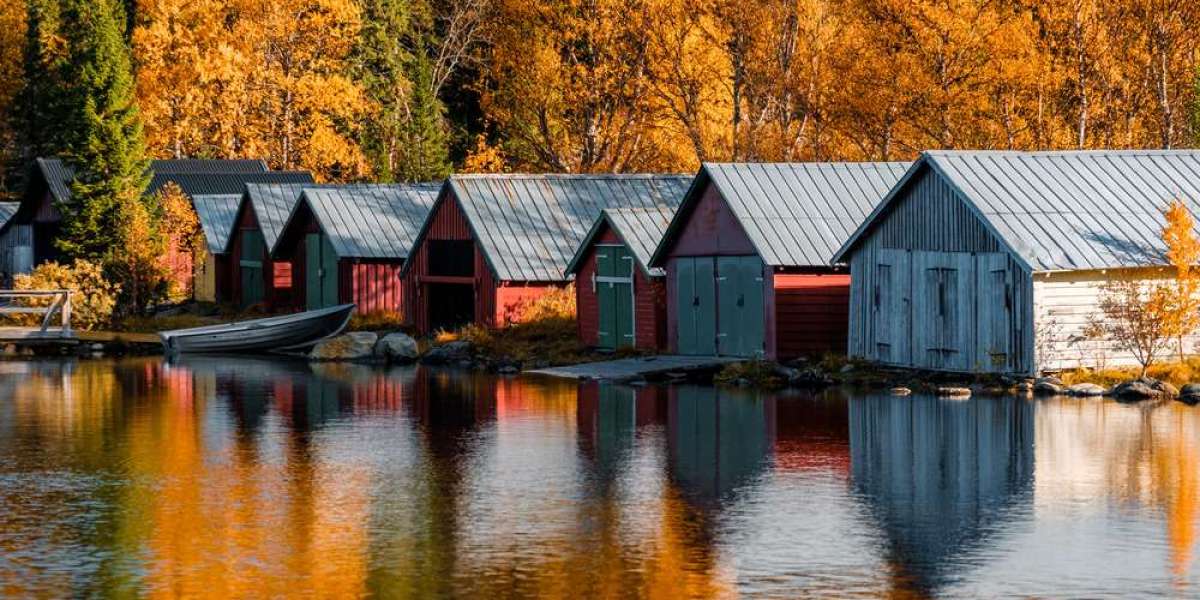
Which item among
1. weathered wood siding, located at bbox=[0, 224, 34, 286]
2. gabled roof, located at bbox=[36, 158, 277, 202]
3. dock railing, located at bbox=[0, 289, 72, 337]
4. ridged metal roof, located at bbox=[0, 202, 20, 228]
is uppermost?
gabled roof, located at bbox=[36, 158, 277, 202]

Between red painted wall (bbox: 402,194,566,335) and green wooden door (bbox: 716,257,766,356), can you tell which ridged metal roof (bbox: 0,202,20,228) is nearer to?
red painted wall (bbox: 402,194,566,335)

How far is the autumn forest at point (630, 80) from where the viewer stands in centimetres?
6612

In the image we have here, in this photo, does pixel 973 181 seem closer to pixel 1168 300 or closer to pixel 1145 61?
pixel 1168 300

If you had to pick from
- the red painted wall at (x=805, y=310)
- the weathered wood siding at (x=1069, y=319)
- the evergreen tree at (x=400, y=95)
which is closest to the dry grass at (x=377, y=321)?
the red painted wall at (x=805, y=310)

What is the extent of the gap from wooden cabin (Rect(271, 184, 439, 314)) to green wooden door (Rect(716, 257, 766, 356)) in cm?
1633

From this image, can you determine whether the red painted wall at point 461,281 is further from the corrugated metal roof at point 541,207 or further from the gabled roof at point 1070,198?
the gabled roof at point 1070,198

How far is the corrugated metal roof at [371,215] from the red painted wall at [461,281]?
3.23 metres

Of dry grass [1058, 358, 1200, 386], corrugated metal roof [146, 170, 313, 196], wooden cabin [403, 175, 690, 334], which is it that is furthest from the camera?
corrugated metal roof [146, 170, 313, 196]

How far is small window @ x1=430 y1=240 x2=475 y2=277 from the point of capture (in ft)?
183

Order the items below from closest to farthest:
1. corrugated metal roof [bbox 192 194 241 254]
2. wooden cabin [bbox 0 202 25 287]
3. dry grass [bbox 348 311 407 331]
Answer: dry grass [bbox 348 311 407 331], corrugated metal roof [bbox 192 194 241 254], wooden cabin [bbox 0 202 25 287]

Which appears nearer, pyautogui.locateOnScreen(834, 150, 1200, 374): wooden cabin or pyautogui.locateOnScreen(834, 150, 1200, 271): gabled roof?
pyautogui.locateOnScreen(834, 150, 1200, 374): wooden cabin

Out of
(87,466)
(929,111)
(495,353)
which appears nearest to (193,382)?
(495,353)

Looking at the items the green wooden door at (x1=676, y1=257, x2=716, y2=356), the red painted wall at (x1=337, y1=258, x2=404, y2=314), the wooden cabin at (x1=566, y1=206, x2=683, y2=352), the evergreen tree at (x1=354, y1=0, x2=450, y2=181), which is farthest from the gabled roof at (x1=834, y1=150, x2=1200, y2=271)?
the evergreen tree at (x1=354, y1=0, x2=450, y2=181)

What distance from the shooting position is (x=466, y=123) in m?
104
